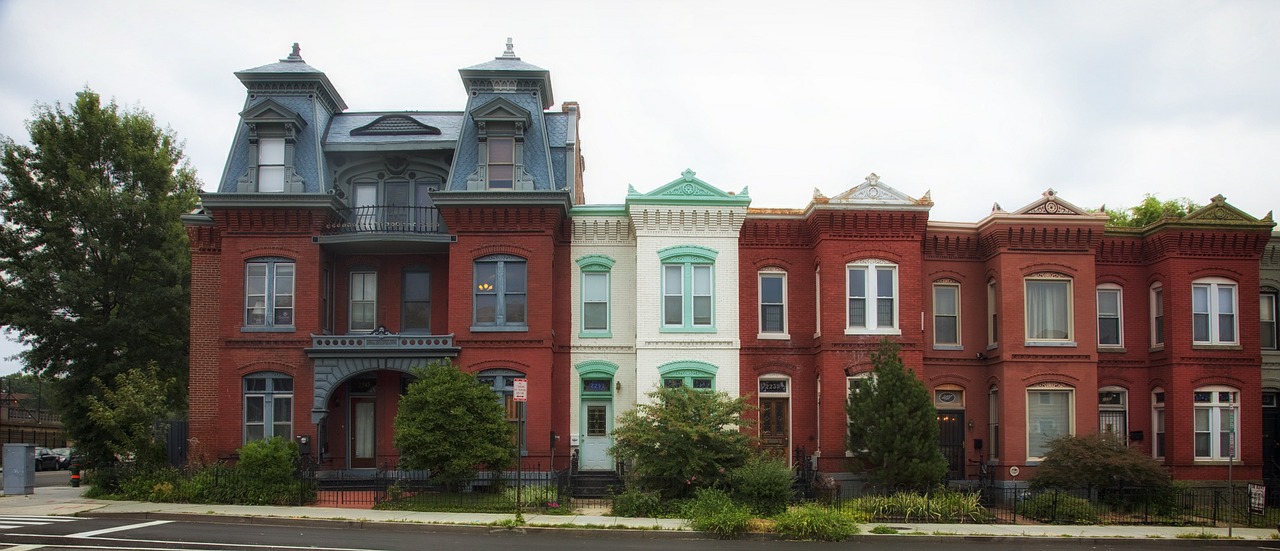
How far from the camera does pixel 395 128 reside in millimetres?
32344

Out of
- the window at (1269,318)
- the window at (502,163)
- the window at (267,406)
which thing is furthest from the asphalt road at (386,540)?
the window at (1269,318)

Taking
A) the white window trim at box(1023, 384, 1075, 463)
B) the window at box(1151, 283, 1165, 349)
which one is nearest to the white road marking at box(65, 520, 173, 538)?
the white window trim at box(1023, 384, 1075, 463)

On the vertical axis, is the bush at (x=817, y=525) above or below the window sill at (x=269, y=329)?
below

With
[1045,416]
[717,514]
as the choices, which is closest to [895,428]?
[717,514]

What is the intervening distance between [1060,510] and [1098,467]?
6.44 feet

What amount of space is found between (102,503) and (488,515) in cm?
984

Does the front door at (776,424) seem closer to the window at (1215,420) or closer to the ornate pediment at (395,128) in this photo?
the window at (1215,420)

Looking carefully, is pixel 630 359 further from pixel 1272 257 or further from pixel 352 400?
pixel 1272 257

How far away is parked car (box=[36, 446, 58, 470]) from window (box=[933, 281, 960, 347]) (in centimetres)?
4199

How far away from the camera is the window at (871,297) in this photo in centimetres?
2993

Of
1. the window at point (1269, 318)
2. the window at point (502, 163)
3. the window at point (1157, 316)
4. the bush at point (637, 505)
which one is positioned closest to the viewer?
the bush at point (637, 505)

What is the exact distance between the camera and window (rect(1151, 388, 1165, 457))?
103ft

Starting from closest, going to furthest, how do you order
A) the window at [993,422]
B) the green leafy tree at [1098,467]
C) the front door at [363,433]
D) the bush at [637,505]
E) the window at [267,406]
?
the bush at [637,505] → the green leafy tree at [1098,467] → the window at [267,406] → the window at [993,422] → the front door at [363,433]

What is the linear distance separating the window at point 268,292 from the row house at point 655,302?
0.21 feet
